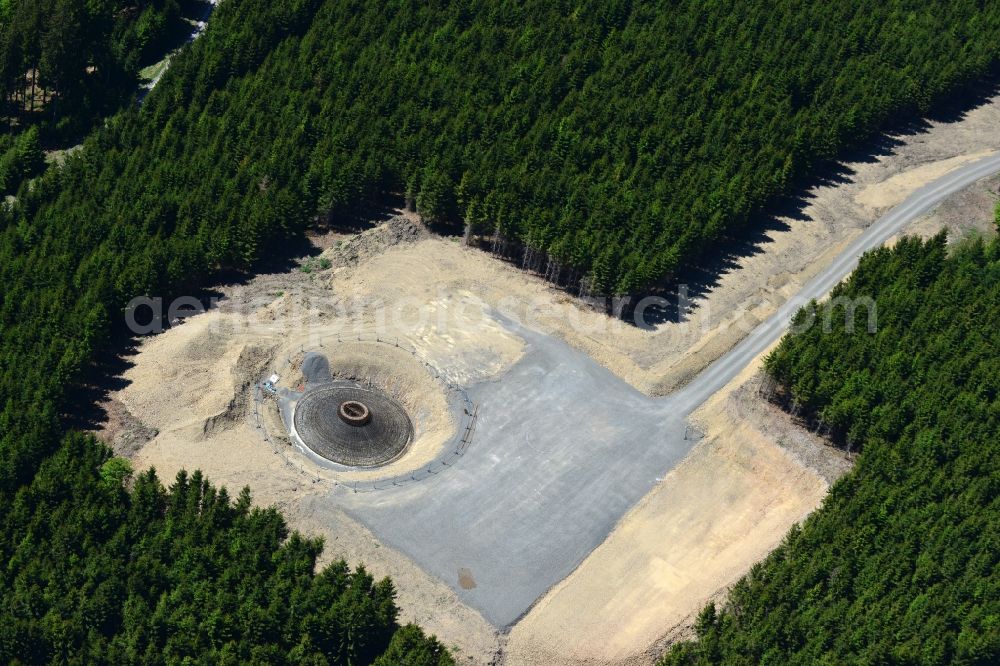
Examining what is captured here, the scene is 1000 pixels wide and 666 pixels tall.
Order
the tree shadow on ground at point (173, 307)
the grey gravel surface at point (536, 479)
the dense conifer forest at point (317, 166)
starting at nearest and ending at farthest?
1. the dense conifer forest at point (317, 166)
2. the grey gravel surface at point (536, 479)
3. the tree shadow on ground at point (173, 307)

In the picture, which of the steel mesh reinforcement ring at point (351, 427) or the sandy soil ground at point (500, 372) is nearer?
the sandy soil ground at point (500, 372)

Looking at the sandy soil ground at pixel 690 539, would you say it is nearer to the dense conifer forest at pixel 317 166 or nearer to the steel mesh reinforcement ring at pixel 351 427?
the dense conifer forest at pixel 317 166

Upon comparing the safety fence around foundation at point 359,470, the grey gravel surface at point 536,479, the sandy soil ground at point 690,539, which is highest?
the safety fence around foundation at point 359,470

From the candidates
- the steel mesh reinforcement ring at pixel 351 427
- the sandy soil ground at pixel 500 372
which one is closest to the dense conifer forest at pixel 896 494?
the sandy soil ground at pixel 500 372

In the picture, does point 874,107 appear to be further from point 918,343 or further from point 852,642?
point 852,642

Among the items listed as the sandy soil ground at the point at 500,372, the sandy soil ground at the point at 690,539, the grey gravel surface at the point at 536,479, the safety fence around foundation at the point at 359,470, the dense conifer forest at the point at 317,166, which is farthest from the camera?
the safety fence around foundation at the point at 359,470

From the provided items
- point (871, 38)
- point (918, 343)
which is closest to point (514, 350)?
point (918, 343)

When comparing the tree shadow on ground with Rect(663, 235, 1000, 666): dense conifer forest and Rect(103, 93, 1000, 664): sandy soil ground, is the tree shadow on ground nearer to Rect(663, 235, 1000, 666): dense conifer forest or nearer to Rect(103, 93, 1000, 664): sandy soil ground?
Rect(103, 93, 1000, 664): sandy soil ground
